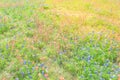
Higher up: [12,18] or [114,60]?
[12,18]

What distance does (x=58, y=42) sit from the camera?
7023 millimetres

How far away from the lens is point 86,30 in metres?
8.10

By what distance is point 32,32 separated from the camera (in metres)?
7.47

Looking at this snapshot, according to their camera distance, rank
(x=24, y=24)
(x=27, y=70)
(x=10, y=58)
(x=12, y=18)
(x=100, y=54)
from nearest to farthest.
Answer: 1. (x=27, y=70)
2. (x=10, y=58)
3. (x=100, y=54)
4. (x=24, y=24)
5. (x=12, y=18)

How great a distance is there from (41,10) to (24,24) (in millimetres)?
1520

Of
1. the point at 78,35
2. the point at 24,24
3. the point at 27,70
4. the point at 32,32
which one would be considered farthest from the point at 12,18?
the point at 27,70

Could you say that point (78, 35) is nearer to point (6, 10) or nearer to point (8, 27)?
point (8, 27)

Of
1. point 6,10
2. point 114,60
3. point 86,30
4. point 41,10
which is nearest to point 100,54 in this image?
point 114,60

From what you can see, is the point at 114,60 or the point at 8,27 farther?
the point at 8,27

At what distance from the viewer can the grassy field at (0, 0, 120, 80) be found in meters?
5.88

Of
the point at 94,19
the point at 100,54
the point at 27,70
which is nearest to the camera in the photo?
A: the point at 27,70

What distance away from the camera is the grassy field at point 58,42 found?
5879 mm

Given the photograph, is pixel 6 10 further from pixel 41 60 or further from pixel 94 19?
pixel 41 60

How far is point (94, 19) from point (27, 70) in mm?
4030
